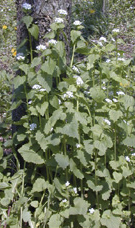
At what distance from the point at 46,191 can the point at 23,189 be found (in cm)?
18

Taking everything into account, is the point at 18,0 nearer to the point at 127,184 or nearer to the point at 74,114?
the point at 74,114

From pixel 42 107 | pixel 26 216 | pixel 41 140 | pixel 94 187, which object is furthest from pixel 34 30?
pixel 26 216

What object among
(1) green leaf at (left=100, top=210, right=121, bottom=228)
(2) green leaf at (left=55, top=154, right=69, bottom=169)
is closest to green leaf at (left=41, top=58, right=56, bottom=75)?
(2) green leaf at (left=55, top=154, right=69, bottom=169)

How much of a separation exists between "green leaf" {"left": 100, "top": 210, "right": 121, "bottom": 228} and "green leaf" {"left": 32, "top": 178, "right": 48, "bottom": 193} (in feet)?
1.51

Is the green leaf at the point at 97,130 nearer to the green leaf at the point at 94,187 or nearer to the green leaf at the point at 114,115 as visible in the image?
the green leaf at the point at 114,115

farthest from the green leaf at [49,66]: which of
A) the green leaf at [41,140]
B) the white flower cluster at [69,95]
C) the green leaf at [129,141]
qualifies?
the green leaf at [129,141]

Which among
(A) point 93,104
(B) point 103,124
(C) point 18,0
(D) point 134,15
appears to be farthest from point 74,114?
(D) point 134,15

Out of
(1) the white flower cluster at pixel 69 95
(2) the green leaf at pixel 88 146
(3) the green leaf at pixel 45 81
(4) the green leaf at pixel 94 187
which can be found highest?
(3) the green leaf at pixel 45 81

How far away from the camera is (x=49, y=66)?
200cm

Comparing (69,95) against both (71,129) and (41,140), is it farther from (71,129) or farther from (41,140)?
(41,140)

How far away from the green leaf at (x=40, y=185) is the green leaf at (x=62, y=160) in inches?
12.5

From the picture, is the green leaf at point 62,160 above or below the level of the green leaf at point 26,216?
above

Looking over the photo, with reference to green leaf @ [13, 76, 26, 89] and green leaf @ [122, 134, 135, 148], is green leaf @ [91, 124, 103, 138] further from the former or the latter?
green leaf @ [13, 76, 26, 89]

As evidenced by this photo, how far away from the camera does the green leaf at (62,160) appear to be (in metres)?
1.98
